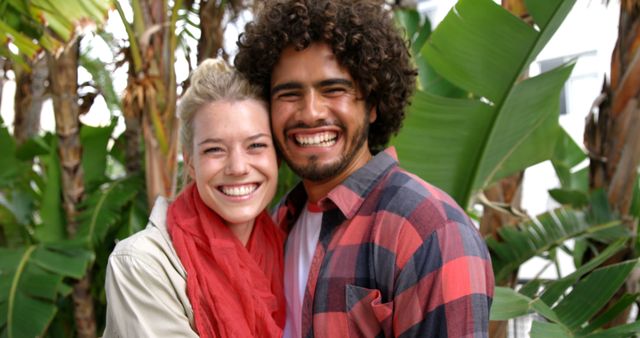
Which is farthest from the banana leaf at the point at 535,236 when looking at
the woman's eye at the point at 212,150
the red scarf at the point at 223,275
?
the woman's eye at the point at 212,150

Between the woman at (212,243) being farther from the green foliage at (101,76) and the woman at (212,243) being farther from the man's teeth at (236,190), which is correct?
the green foliage at (101,76)

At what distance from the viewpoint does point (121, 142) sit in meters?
4.06

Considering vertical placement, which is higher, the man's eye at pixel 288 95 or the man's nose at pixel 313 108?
the man's eye at pixel 288 95

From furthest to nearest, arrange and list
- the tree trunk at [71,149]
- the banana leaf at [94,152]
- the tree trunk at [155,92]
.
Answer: the banana leaf at [94,152]
the tree trunk at [71,149]
the tree trunk at [155,92]

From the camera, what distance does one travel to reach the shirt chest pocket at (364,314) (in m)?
1.49

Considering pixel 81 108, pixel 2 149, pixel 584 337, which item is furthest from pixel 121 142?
pixel 584 337

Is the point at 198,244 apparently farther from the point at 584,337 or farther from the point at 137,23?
the point at 137,23

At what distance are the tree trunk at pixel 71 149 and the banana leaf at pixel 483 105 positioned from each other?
5.80 ft

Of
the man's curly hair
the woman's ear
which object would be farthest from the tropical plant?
the woman's ear

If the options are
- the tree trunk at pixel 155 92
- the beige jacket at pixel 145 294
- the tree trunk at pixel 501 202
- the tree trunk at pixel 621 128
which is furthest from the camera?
the tree trunk at pixel 501 202

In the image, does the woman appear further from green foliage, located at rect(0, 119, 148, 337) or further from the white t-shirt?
green foliage, located at rect(0, 119, 148, 337)

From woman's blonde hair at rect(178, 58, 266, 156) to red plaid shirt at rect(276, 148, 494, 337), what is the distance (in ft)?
1.28

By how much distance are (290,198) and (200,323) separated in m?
0.61

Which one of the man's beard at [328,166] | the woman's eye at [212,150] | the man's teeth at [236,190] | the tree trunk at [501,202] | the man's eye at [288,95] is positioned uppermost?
the man's eye at [288,95]
